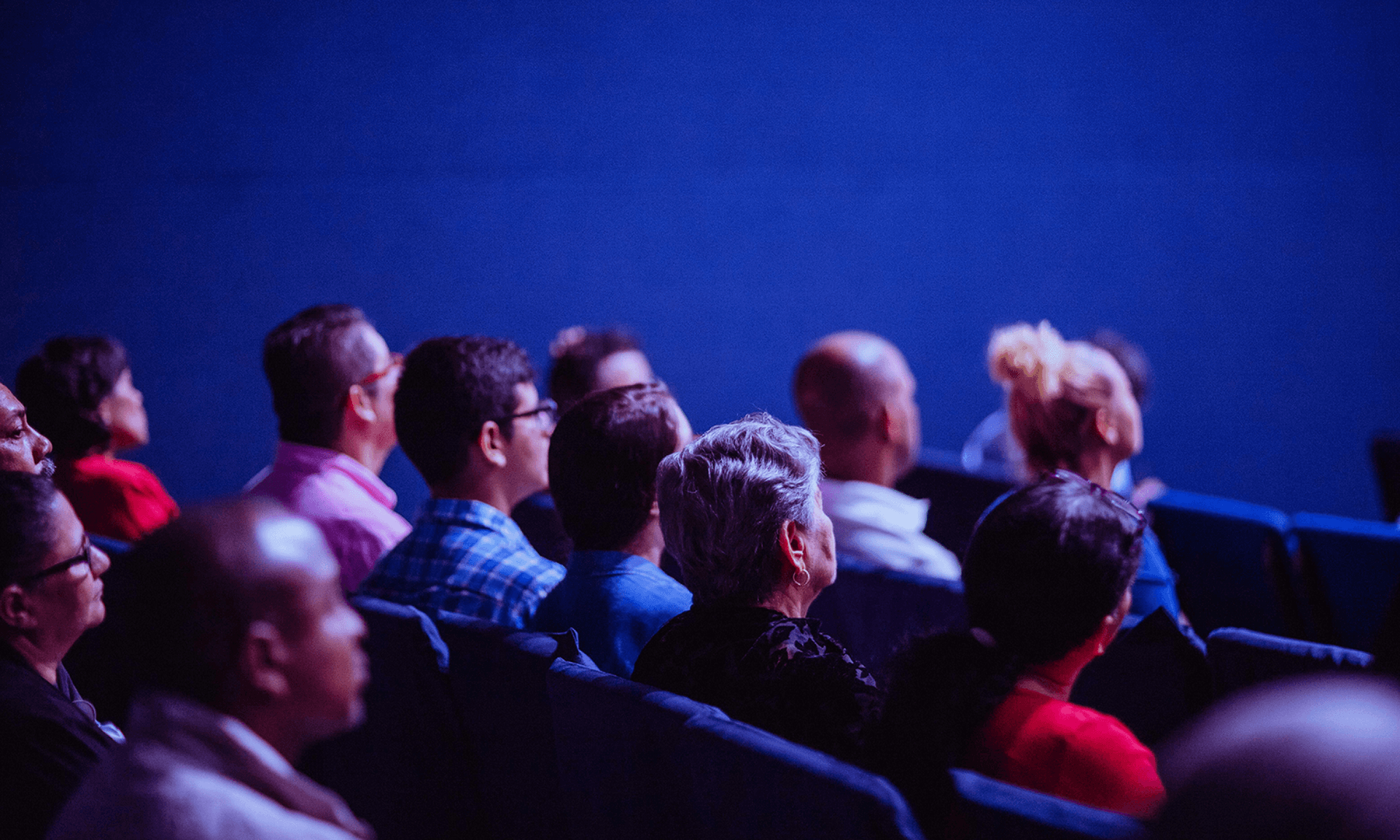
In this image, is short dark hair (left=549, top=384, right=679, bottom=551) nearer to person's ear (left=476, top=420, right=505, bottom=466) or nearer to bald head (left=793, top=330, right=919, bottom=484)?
person's ear (left=476, top=420, right=505, bottom=466)

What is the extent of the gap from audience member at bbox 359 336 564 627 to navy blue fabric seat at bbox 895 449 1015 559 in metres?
1.62

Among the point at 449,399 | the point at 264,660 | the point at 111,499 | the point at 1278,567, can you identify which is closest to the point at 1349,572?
the point at 1278,567

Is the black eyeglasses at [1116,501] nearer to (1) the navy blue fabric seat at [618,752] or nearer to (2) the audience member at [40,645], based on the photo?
(1) the navy blue fabric seat at [618,752]

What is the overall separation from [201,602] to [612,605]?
0.95 m

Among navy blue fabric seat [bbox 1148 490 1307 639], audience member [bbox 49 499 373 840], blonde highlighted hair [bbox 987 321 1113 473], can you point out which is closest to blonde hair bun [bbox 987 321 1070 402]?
blonde highlighted hair [bbox 987 321 1113 473]

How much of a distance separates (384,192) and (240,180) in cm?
57

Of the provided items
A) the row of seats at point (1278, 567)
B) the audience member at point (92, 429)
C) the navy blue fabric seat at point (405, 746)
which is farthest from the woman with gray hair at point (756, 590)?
the audience member at point (92, 429)

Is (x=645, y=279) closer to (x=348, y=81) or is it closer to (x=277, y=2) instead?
(x=348, y=81)

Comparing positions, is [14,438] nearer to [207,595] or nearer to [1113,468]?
[207,595]

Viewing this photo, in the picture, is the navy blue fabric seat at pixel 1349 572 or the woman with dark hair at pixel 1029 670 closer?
the woman with dark hair at pixel 1029 670

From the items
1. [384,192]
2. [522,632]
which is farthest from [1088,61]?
[522,632]

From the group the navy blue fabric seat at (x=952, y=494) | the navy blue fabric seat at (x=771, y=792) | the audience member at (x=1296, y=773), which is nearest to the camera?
the audience member at (x=1296, y=773)

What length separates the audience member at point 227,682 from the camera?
1032 mm

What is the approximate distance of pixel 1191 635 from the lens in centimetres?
202
